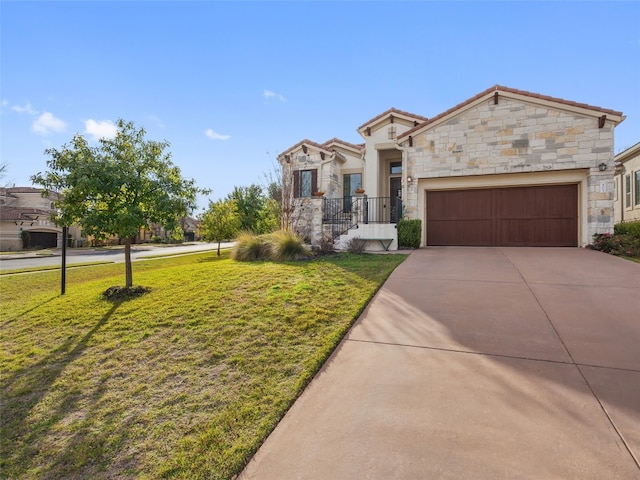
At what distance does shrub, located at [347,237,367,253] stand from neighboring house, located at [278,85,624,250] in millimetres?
483

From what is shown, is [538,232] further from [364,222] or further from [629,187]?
[629,187]

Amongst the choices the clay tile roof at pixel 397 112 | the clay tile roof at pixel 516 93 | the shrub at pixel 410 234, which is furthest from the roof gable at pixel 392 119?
the shrub at pixel 410 234

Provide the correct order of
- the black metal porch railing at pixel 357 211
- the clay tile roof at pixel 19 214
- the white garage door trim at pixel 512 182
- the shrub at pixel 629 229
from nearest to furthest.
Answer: the shrub at pixel 629 229
the white garage door trim at pixel 512 182
the black metal porch railing at pixel 357 211
the clay tile roof at pixel 19 214

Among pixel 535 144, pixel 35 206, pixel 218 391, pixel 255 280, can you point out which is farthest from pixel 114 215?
pixel 35 206

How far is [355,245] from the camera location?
11.0 meters

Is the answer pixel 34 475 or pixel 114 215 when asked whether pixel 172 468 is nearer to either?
pixel 34 475

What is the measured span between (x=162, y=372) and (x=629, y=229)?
13.2m

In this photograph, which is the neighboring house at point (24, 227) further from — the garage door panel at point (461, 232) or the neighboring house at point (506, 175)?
the garage door panel at point (461, 232)

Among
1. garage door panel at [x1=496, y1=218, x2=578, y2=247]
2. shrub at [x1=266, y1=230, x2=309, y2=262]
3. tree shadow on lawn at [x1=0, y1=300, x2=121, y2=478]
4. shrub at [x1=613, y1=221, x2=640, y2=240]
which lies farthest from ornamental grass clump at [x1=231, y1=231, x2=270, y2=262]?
shrub at [x1=613, y1=221, x2=640, y2=240]

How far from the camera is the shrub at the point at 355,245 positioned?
10883 millimetres

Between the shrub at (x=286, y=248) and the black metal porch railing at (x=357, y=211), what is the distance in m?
3.63

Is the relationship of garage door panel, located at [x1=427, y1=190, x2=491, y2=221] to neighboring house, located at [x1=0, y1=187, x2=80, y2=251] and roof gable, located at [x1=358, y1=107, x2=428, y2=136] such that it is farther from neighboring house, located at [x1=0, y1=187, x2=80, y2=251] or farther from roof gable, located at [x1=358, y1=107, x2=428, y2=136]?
neighboring house, located at [x1=0, y1=187, x2=80, y2=251]

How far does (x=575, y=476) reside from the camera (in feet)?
5.89

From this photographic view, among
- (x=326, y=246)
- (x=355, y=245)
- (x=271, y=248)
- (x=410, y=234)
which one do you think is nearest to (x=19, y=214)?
(x=271, y=248)
